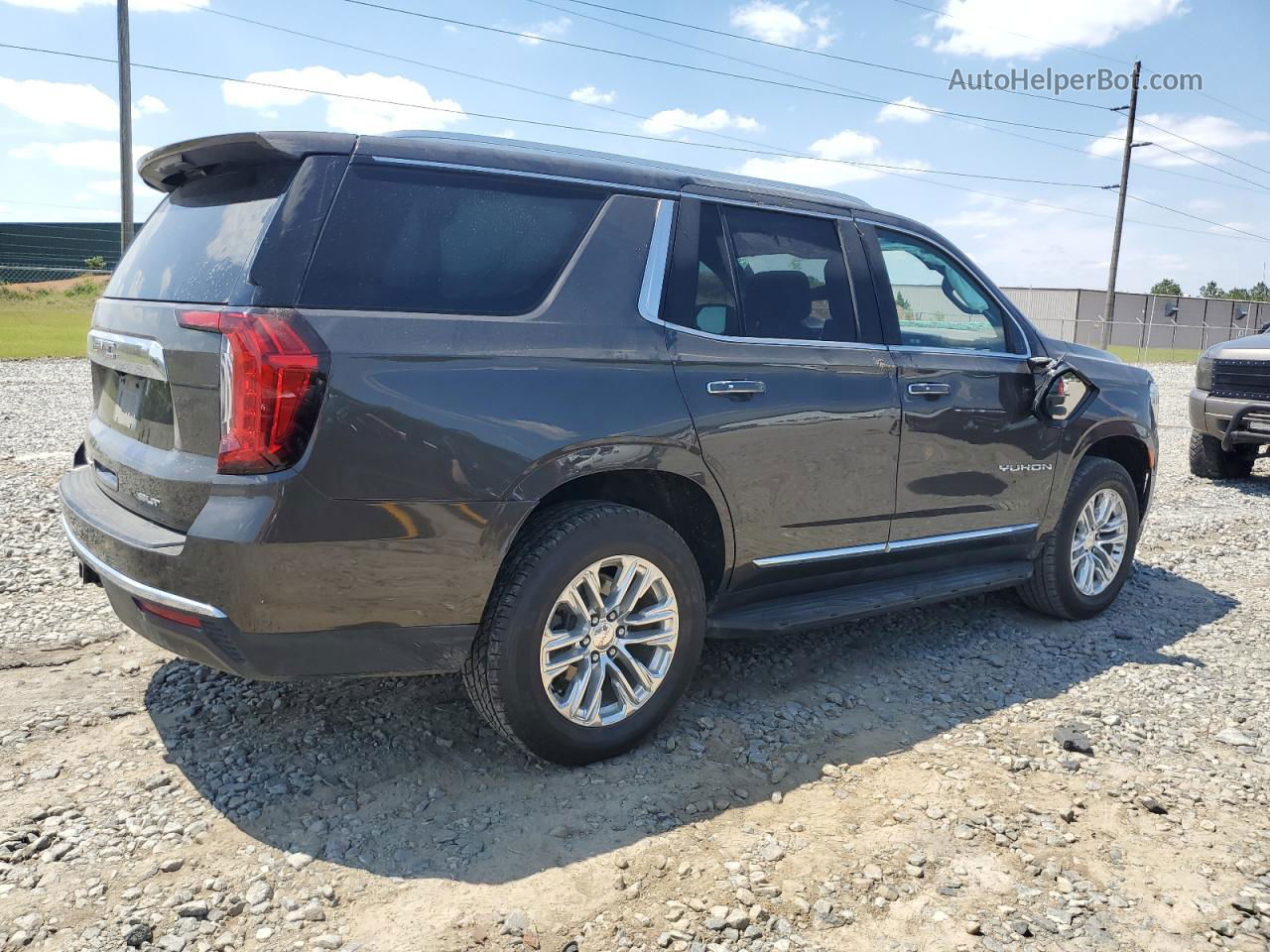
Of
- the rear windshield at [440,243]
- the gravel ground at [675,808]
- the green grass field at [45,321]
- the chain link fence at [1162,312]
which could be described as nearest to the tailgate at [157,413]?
the rear windshield at [440,243]

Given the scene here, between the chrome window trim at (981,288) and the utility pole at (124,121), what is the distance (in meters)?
20.1

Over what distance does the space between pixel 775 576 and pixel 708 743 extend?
690mm

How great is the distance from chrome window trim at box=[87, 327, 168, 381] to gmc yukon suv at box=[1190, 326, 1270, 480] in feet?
29.1

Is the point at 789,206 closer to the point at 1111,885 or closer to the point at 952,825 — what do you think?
the point at 952,825

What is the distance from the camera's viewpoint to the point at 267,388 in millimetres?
2678

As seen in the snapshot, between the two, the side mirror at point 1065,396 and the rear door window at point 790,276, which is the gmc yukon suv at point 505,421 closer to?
the rear door window at point 790,276

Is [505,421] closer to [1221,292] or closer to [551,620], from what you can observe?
[551,620]

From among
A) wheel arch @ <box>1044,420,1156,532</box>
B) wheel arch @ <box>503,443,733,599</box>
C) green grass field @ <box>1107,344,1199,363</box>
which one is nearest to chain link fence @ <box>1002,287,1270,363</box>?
green grass field @ <box>1107,344,1199,363</box>

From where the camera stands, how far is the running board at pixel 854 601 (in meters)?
3.72

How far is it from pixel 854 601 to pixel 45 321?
2858 cm

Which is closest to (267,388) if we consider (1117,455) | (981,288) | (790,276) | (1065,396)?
(790,276)

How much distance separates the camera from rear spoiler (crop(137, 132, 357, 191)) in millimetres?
2898

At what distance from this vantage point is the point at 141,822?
2.91m

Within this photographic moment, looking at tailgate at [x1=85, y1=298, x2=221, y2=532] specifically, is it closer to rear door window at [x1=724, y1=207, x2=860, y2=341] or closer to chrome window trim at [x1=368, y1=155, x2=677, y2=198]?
chrome window trim at [x1=368, y1=155, x2=677, y2=198]
